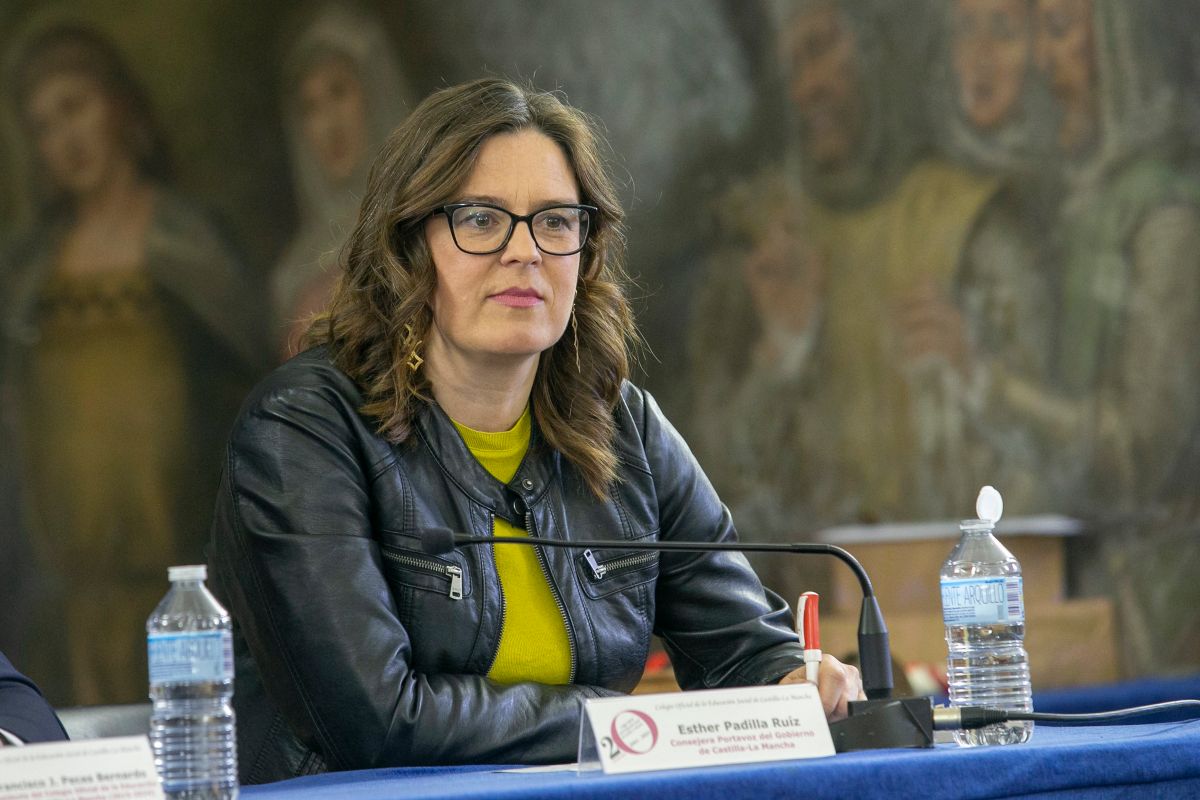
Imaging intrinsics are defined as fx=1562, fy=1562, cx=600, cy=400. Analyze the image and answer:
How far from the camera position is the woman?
2148 mm

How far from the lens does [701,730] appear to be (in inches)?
65.0

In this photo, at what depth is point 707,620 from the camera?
264 cm

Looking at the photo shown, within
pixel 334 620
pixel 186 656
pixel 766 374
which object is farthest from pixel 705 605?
pixel 766 374

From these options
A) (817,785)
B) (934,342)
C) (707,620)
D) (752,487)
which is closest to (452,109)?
(707,620)

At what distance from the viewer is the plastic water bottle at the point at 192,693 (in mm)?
1621

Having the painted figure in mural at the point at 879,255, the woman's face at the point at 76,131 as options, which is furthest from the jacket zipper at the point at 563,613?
the painted figure in mural at the point at 879,255

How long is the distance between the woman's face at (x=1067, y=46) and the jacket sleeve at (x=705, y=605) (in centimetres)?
601

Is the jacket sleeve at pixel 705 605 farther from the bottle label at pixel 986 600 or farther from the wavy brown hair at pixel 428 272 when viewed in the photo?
the bottle label at pixel 986 600

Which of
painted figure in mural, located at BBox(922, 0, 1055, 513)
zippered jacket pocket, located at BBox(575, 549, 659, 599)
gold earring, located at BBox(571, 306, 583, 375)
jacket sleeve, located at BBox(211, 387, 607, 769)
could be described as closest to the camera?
jacket sleeve, located at BBox(211, 387, 607, 769)

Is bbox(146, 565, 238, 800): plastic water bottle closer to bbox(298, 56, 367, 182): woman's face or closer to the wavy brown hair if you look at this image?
the wavy brown hair

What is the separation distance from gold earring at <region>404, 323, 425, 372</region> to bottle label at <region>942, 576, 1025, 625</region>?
0.94m

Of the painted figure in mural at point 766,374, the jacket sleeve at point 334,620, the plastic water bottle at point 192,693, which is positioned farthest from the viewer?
the painted figure in mural at point 766,374

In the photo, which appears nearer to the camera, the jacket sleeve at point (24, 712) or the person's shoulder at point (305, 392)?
the jacket sleeve at point (24, 712)

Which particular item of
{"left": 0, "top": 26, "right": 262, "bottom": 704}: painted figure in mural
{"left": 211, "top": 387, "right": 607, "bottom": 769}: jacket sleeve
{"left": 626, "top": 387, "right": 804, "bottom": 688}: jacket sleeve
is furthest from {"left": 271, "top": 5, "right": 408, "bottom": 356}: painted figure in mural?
{"left": 211, "top": 387, "right": 607, "bottom": 769}: jacket sleeve
